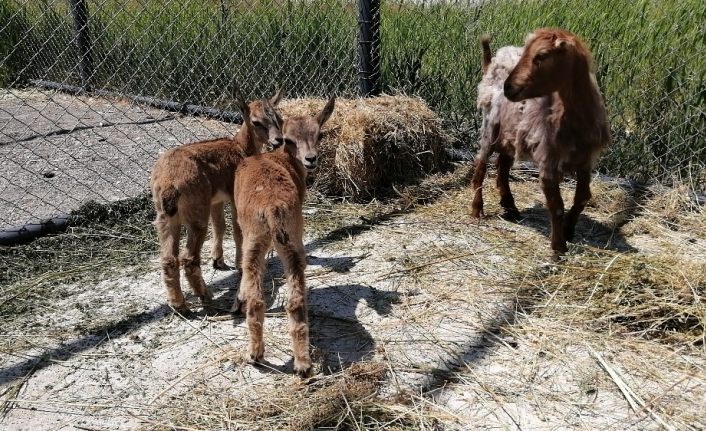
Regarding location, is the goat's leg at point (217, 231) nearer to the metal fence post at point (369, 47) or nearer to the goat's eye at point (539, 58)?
the goat's eye at point (539, 58)

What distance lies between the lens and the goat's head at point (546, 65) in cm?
450

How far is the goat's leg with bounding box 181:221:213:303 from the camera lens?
4.03 metres

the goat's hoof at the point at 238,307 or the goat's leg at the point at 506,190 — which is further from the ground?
the goat's leg at the point at 506,190

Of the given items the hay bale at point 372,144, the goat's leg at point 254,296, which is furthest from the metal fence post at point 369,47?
the goat's leg at point 254,296

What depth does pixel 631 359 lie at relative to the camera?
3.45 metres

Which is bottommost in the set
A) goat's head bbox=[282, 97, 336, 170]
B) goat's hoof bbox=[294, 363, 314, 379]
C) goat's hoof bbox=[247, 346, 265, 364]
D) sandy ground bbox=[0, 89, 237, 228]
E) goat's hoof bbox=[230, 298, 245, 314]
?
sandy ground bbox=[0, 89, 237, 228]

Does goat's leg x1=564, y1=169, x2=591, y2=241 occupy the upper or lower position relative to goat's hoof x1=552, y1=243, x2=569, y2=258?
upper

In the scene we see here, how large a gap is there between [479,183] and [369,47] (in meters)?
1.97

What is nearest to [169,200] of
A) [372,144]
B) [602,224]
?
[372,144]

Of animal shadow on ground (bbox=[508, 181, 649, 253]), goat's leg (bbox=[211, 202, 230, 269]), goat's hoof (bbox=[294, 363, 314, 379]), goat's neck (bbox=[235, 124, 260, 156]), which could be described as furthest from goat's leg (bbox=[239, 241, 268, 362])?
animal shadow on ground (bbox=[508, 181, 649, 253])

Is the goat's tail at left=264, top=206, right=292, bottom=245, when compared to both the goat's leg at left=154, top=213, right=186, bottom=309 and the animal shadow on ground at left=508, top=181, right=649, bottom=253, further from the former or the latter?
the animal shadow on ground at left=508, top=181, right=649, bottom=253

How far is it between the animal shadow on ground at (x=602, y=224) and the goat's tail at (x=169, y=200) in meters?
2.81

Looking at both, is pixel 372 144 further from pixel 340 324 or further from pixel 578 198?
pixel 340 324

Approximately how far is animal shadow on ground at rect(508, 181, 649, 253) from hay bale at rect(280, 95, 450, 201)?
1184 millimetres
